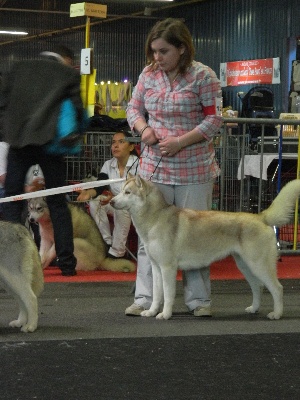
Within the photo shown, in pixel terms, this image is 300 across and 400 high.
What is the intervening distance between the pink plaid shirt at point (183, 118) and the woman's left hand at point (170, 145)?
0.07 meters

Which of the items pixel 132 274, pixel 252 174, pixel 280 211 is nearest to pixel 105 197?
pixel 132 274

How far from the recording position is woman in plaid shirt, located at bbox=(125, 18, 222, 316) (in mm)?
4453

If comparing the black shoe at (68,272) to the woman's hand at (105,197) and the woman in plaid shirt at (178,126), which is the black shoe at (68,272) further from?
the woman in plaid shirt at (178,126)

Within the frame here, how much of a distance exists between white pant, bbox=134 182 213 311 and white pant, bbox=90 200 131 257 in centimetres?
228

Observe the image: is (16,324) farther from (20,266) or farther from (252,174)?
(252,174)

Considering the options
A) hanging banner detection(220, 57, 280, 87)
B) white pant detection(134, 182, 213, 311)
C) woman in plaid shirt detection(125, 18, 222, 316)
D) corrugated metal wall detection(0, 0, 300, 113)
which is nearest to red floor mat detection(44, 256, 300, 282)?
white pant detection(134, 182, 213, 311)

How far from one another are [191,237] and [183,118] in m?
0.67

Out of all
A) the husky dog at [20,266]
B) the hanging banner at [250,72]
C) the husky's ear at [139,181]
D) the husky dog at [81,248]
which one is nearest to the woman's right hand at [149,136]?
the husky's ear at [139,181]

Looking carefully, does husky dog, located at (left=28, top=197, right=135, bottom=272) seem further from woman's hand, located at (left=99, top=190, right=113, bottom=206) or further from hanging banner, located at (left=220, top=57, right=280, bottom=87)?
hanging banner, located at (left=220, top=57, right=280, bottom=87)

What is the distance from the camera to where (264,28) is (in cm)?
1697

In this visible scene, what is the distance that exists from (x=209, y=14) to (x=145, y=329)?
15642mm

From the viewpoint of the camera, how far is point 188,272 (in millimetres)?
4598

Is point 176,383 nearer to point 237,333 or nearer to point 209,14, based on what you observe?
point 237,333

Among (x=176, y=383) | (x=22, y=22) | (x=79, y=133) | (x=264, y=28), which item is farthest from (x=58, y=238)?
(x=22, y=22)
